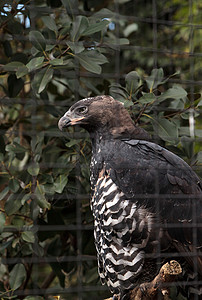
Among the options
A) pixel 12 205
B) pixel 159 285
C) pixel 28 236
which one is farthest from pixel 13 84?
pixel 159 285

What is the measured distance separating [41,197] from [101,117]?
39 cm

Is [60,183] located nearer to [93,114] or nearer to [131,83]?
[93,114]

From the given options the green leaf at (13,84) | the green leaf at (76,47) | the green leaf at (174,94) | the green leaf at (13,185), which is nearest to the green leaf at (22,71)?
the green leaf at (76,47)

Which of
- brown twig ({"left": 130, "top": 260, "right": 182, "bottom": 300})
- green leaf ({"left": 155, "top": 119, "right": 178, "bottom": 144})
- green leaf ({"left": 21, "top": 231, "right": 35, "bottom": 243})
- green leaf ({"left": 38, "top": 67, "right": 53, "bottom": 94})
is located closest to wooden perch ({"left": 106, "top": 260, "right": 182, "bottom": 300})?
brown twig ({"left": 130, "top": 260, "right": 182, "bottom": 300})

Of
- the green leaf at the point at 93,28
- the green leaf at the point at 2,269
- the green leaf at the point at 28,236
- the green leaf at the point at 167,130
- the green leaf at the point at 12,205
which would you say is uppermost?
the green leaf at the point at 93,28

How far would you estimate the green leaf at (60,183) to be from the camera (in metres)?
1.88

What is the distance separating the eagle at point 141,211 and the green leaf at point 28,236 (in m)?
0.28

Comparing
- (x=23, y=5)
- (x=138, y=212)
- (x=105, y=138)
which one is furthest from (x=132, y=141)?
(x=23, y=5)

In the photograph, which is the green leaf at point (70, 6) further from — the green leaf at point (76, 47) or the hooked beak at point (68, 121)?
the hooked beak at point (68, 121)

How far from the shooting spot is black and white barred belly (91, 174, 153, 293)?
1.67 m

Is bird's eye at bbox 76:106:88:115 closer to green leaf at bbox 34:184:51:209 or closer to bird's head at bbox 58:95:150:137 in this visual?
bird's head at bbox 58:95:150:137

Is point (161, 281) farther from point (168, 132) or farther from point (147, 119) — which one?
point (147, 119)

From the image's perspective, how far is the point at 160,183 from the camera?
171cm

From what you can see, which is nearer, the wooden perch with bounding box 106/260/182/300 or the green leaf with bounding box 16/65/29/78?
the wooden perch with bounding box 106/260/182/300
